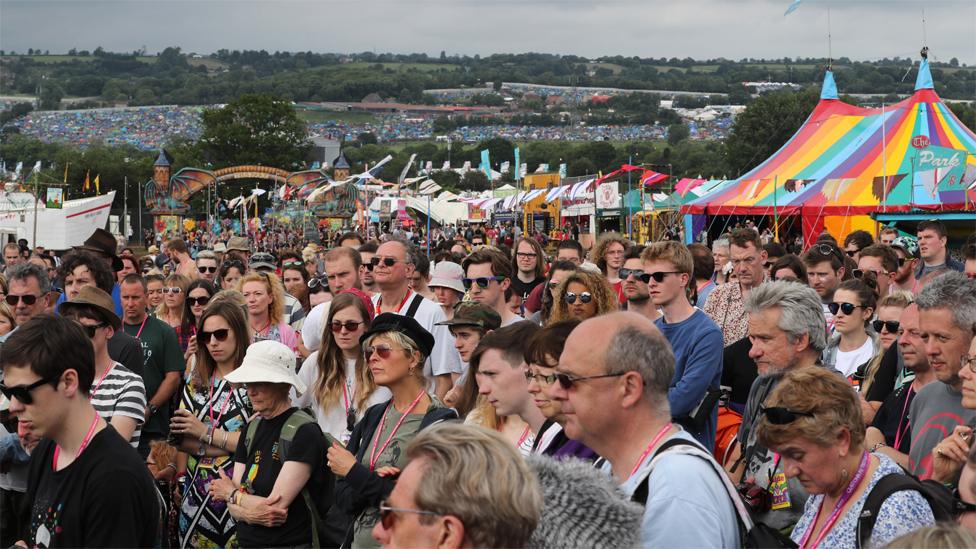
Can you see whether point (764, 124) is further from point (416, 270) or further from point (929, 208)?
point (416, 270)

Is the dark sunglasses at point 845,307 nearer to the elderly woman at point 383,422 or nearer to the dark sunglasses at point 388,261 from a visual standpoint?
the elderly woman at point 383,422

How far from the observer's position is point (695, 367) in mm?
4945

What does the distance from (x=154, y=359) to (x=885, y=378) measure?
12.7 ft

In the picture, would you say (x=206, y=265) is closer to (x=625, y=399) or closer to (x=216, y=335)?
(x=216, y=335)

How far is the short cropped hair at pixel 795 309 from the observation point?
14.6 feet

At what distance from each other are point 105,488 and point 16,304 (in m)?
4.05

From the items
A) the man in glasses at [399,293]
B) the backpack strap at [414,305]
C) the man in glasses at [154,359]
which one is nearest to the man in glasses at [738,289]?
the man in glasses at [399,293]

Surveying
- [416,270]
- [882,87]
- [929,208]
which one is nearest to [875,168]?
[929,208]

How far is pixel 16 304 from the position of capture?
21.8ft

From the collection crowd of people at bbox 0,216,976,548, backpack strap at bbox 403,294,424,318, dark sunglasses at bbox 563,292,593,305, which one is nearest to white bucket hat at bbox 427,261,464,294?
crowd of people at bbox 0,216,976,548

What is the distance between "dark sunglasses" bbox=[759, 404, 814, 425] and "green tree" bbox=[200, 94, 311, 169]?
290 ft

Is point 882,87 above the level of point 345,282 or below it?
above

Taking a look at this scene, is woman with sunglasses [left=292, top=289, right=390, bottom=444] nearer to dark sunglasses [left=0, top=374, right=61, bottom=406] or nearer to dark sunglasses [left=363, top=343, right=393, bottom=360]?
dark sunglasses [left=363, top=343, right=393, bottom=360]

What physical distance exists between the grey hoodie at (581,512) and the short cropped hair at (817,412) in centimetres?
94
